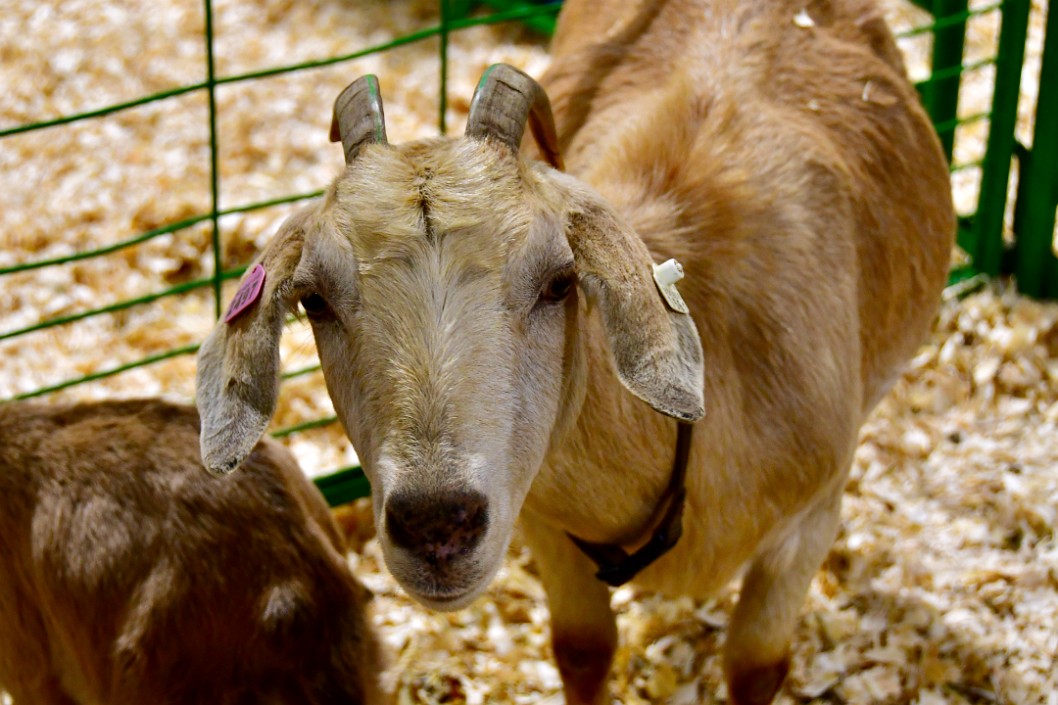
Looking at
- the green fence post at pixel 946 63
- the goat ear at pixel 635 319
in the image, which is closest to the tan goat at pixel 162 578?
the goat ear at pixel 635 319

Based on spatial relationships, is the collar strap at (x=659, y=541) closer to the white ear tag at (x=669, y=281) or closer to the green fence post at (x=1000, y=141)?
the white ear tag at (x=669, y=281)

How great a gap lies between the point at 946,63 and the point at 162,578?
3725 millimetres

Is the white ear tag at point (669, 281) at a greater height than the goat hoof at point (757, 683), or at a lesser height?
greater

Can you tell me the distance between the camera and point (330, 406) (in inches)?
195

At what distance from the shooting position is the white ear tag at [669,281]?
252 cm

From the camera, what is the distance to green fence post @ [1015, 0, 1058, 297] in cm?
516

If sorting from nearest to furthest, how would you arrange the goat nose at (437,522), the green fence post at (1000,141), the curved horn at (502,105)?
the goat nose at (437,522), the curved horn at (502,105), the green fence post at (1000,141)

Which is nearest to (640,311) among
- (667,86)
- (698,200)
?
(698,200)

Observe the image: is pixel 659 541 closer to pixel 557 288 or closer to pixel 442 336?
pixel 557 288

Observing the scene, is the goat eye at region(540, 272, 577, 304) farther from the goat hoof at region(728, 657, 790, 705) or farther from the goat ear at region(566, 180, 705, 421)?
the goat hoof at region(728, 657, 790, 705)

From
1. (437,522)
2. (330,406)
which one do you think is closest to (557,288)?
(437,522)

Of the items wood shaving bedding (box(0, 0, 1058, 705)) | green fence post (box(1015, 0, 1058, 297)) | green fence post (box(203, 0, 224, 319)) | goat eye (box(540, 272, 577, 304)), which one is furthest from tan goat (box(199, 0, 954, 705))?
green fence post (box(1015, 0, 1058, 297))

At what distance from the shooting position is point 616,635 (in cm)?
362

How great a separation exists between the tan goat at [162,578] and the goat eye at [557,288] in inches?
40.7
